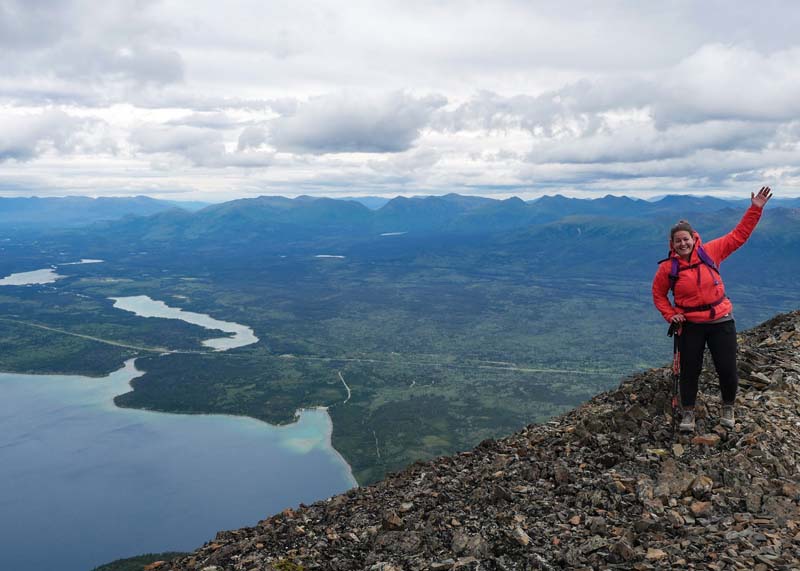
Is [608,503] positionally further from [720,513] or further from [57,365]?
[57,365]

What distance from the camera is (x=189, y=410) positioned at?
424 feet

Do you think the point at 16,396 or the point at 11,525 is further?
the point at 16,396

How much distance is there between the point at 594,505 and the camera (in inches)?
398

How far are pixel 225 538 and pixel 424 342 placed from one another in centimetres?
18748

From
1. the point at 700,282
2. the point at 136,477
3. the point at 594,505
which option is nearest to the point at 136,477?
the point at 136,477

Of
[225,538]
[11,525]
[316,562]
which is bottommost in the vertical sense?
[11,525]

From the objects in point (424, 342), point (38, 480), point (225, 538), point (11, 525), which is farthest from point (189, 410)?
point (225, 538)

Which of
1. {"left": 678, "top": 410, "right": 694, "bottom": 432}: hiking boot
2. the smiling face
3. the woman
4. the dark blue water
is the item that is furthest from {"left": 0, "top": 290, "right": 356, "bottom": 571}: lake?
the smiling face

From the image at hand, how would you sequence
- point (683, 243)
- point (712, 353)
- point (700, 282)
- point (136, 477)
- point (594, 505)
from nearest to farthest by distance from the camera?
point (594, 505)
point (683, 243)
point (700, 282)
point (712, 353)
point (136, 477)

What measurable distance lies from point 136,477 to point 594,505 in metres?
102

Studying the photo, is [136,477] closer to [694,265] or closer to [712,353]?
[712,353]

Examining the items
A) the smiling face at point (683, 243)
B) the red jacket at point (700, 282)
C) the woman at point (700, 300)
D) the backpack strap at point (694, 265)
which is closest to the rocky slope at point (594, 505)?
the woman at point (700, 300)

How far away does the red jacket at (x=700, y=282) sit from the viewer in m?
10.9

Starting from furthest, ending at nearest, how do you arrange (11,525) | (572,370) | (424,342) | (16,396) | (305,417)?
A: 1. (424,342)
2. (572,370)
3. (16,396)
4. (305,417)
5. (11,525)
